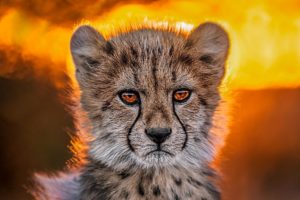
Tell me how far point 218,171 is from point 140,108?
0.50 meters

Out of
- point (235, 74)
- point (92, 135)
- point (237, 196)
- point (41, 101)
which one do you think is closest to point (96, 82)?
point (92, 135)

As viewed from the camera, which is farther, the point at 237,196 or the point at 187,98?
the point at 237,196

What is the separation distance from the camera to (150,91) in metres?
3.71

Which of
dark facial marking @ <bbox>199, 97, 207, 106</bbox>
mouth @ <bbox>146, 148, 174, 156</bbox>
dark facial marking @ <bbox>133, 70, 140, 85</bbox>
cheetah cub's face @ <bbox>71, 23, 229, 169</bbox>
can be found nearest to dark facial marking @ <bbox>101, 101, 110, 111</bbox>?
cheetah cub's face @ <bbox>71, 23, 229, 169</bbox>

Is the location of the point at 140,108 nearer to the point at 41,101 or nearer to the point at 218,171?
the point at 218,171

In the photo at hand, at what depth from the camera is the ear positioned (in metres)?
3.95

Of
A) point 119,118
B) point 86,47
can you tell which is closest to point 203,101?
point 119,118

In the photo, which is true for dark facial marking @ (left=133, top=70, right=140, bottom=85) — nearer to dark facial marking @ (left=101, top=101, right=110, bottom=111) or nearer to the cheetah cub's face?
the cheetah cub's face

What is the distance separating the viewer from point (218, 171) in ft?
13.1

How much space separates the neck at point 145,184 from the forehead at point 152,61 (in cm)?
35

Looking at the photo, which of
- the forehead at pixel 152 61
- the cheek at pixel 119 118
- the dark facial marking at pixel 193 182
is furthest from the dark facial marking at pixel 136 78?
the dark facial marking at pixel 193 182

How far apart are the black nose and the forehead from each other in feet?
0.57

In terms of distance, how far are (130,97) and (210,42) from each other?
468 millimetres

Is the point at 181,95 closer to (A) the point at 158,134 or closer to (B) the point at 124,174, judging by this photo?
(A) the point at 158,134
